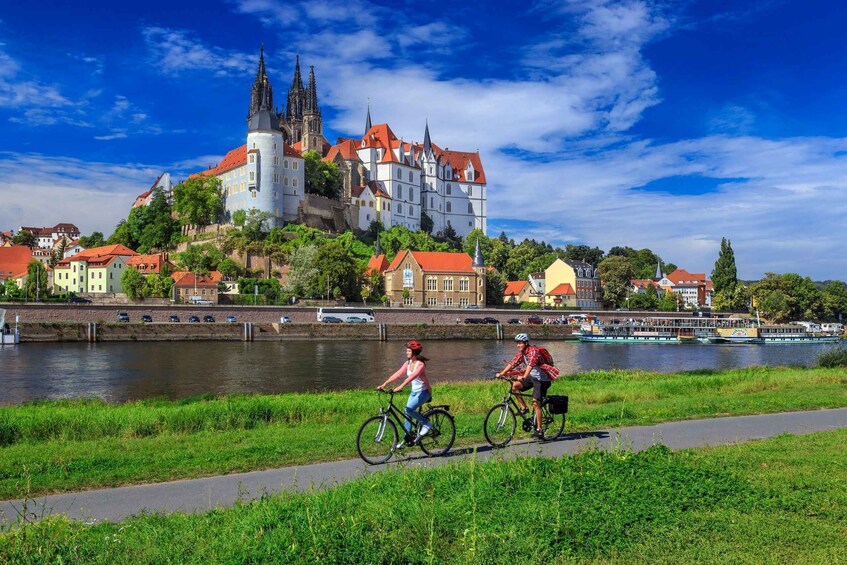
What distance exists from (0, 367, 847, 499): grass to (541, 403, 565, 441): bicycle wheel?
504 millimetres

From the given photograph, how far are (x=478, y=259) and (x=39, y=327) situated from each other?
58.4 m

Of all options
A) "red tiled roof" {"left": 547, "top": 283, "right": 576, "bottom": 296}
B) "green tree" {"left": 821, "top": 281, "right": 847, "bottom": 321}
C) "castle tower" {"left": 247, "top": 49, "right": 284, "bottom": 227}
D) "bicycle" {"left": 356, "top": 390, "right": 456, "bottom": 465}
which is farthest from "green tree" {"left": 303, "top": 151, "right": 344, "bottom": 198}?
"bicycle" {"left": 356, "top": 390, "right": 456, "bottom": 465}

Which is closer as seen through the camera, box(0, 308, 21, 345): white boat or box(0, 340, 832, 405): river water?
box(0, 340, 832, 405): river water

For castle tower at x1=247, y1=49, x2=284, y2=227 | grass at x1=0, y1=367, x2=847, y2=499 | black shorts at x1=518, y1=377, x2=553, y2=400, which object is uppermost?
castle tower at x1=247, y1=49, x2=284, y2=227

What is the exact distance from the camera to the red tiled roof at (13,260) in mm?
111875

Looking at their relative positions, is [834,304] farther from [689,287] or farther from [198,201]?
[198,201]

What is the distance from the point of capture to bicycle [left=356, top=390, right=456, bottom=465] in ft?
34.2

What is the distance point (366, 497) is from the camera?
301 inches

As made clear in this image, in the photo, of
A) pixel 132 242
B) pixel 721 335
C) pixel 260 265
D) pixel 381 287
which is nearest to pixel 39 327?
pixel 260 265

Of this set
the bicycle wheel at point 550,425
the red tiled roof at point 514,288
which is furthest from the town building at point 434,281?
the bicycle wheel at point 550,425

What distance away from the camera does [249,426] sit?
15.2 meters

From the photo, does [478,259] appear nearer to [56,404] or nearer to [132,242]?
[132,242]

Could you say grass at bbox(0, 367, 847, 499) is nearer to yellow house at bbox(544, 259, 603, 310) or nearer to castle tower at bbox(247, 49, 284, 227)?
castle tower at bbox(247, 49, 284, 227)

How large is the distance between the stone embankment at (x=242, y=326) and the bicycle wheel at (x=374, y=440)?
61.6 meters
